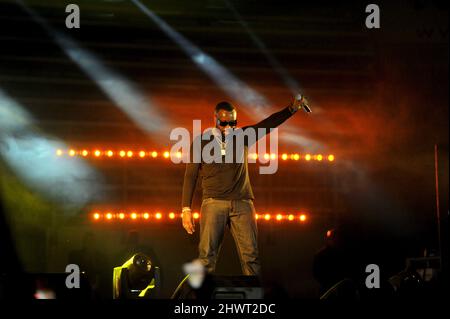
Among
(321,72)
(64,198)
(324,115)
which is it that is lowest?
(64,198)

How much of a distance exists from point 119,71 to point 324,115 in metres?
3.09

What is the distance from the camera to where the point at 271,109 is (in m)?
8.84

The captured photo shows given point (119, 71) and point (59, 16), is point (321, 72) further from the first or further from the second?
point (59, 16)

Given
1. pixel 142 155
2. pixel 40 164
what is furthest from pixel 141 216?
pixel 40 164

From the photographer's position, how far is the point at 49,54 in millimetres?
8500

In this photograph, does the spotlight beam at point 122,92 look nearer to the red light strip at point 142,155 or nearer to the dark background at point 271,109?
the dark background at point 271,109

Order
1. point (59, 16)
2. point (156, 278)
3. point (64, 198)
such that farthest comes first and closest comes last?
1. point (64, 198)
2. point (59, 16)
3. point (156, 278)

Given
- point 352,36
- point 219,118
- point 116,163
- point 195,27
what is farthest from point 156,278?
point 352,36

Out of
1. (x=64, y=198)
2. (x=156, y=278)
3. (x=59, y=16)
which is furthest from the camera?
(x=64, y=198)

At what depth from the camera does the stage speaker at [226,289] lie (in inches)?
166

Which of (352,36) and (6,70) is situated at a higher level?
(352,36)

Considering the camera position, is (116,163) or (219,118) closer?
(219,118)

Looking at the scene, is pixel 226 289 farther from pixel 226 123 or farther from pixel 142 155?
pixel 142 155

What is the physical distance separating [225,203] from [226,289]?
1.43m
